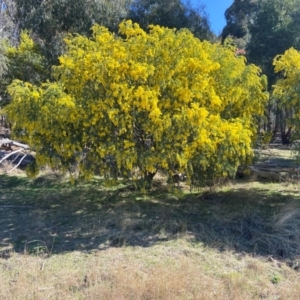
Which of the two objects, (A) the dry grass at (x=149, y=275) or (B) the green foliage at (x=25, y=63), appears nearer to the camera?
(A) the dry grass at (x=149, y=275)

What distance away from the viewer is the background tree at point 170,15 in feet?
45.5

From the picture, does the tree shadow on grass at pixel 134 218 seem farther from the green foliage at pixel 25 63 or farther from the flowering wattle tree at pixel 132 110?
the green foliage at pixel 25 63

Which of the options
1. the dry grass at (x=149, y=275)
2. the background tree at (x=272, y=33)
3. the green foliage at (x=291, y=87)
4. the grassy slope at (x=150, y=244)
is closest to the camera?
the dry grass at (x=149, y=275)

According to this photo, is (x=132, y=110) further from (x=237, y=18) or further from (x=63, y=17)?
(x=237, y=18)

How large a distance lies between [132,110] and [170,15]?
7.32 metres

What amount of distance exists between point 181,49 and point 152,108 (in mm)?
1199

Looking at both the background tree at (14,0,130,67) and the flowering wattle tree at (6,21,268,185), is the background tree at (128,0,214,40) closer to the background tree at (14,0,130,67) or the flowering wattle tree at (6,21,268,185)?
the background tree at (14,0,130,67)

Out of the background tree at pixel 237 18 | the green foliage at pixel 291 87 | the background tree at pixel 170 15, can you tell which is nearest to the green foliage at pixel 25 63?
the background tree at pixel 170 15

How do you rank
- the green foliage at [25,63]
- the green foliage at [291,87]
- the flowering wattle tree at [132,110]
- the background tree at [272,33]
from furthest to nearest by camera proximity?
1. the background tree at [272,33]
2. the green foliage at [25,63]
3. the green foliage at [291,87]
4. the flowering wattle tree at [132,110]

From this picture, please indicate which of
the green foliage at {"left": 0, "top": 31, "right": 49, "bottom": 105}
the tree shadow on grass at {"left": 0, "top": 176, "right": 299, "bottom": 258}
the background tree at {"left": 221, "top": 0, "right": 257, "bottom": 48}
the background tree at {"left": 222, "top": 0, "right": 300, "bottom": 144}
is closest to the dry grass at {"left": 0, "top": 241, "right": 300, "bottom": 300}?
the tree shadow on grass at {"left": 0, "top": 176, "right": 299, "bottom": 258}

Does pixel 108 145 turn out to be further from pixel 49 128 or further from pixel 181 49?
pixel 181 49

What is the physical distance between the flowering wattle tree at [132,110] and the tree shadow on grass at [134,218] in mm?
985

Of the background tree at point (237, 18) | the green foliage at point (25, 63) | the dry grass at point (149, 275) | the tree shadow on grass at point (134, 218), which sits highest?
the background tree at point (237, 18)

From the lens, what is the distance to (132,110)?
24.8 feet
